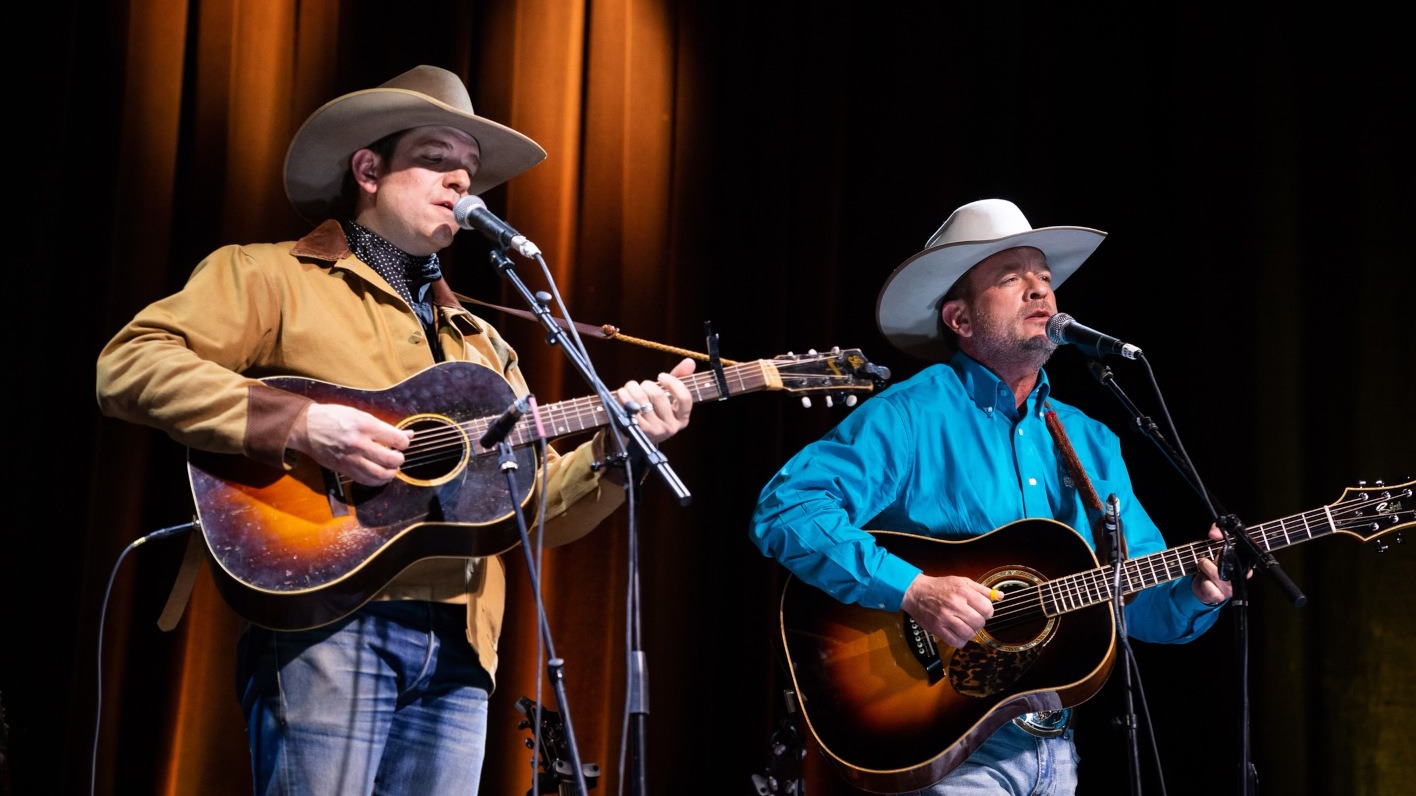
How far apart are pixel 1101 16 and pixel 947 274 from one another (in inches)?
79.1

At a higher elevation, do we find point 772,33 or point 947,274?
point 772,33

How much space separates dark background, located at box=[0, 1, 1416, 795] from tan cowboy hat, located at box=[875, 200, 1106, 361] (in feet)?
2.33

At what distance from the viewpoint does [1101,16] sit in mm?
5266

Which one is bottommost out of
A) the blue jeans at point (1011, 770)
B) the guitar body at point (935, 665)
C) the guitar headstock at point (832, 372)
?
the blue jeans at point (1011, 770)

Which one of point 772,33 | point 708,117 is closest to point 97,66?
point 708,117

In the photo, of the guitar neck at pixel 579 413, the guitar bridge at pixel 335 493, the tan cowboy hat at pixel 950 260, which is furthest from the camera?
the tan cowboy hat at pixel 950 260

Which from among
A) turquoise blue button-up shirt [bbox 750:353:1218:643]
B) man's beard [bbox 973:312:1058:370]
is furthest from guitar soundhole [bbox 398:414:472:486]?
man's beard [bbox 973:312:1058:370]

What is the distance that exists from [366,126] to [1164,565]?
2.33m

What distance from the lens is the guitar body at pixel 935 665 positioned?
3.12 m

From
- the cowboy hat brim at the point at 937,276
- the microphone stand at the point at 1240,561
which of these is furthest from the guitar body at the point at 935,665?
the cowboy hat brim at the point at 937,276

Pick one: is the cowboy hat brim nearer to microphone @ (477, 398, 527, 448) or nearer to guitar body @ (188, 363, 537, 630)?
guitar body @ (188, 363, 537, 630)

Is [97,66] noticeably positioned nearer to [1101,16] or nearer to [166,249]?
[166,249]

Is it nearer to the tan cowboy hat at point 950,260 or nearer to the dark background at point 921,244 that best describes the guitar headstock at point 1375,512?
the tan cowboy hat at point 950,260

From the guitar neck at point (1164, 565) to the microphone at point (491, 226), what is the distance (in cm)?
168
